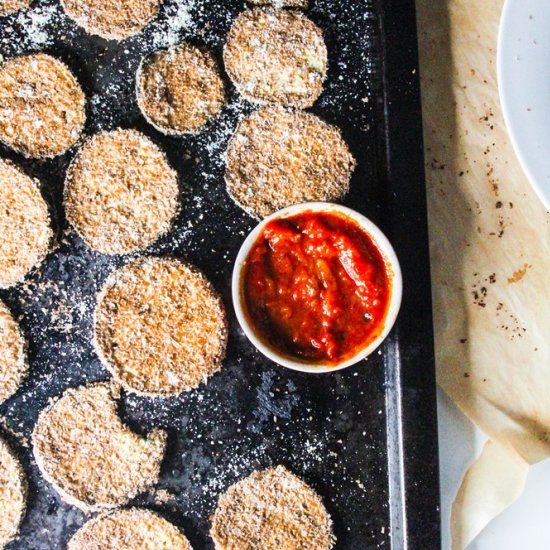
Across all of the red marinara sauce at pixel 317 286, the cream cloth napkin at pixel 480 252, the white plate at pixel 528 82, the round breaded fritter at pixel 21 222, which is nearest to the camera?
the white plate at pixel 528 82

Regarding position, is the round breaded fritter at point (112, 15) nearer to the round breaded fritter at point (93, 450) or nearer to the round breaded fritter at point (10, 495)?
the round breaded fritter at point (93, 450)

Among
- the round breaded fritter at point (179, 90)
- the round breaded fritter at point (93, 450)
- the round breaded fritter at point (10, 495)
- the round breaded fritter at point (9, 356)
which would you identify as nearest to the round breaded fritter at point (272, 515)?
the round breaded fritter at point (93, 450)

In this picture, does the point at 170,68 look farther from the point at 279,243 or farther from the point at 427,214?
the point at 427,214

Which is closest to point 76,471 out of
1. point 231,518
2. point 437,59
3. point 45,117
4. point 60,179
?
point 231,518

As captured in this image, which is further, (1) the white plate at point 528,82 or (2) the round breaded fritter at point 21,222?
(2) the round breaded fritter at point 21,222

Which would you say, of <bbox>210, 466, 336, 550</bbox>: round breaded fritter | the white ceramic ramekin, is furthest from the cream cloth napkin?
<bbox>210, 466, 336, 550</bbox>: round breaded fritter

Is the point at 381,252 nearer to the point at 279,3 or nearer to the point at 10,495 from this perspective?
the point at 279,3
